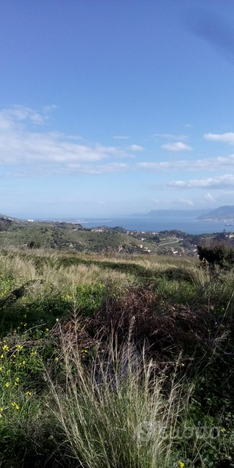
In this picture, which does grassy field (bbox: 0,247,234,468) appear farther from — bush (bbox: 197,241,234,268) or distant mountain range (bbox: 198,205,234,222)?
distant mountain range (bbox: 198,205,234,222)

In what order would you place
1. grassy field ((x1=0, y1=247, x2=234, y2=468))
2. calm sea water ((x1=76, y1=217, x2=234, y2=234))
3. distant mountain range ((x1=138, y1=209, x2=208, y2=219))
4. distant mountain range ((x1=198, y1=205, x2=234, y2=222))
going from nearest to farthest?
1. grassy field ((x1=0, y1=247, x2=234, y2=468))
2. calm sea water ((x1=76, y1=217, x2=234, y2=234))
3. distant mountain range ((x1=198, y1=205, x2=234, y2=222))
4. distant mountain range ((x1=138, y1=209, x2=208, y2=219))

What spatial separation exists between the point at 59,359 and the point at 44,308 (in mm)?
2052

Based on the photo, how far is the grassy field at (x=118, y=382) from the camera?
92.2 inches

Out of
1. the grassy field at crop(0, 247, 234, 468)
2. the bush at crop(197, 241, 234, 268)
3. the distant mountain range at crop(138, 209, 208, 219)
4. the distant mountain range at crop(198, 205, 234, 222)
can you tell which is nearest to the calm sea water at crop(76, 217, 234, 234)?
the distant mountain range at crop(198, 205, 234, 222)

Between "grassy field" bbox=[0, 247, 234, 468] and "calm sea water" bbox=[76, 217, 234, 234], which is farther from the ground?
"calm sea water" bbox=[76, 217, 234, 234]

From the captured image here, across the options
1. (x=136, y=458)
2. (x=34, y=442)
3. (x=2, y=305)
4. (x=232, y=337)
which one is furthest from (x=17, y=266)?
(x=136, y=458)

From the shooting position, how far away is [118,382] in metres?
2.71

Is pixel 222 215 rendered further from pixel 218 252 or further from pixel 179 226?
pixel 218 252

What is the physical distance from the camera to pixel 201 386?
11.4 feet

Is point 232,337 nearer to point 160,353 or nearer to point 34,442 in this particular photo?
point 160,353

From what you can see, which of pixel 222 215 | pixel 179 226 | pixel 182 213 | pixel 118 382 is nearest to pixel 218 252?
pixel 118 382

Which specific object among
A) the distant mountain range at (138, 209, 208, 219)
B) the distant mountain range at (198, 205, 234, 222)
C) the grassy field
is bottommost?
the grassy field

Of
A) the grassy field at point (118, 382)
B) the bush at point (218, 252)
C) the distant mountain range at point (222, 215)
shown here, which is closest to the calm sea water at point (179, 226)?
the distant mountain range at point (222, 215)

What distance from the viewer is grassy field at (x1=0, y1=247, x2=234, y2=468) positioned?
2342 millimetres
